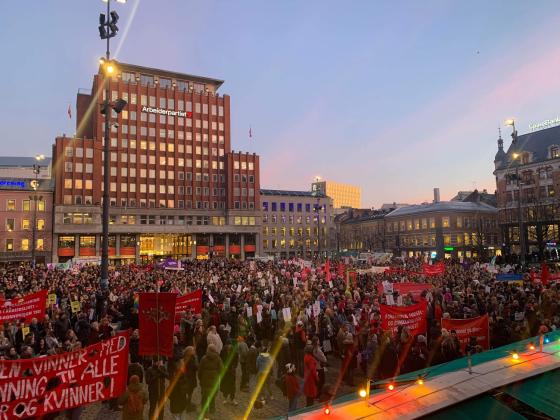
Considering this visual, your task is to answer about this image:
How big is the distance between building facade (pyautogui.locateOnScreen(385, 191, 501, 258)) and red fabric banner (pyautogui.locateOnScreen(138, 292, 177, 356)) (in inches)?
2700

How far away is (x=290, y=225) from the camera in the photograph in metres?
99.2

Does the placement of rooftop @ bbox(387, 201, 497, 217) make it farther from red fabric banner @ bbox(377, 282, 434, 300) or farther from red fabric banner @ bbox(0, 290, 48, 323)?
red fabric banner @ bbox(0, 290, 48, 323)

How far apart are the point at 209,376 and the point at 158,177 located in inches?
2799

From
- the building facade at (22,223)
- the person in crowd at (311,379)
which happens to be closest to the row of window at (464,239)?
the building facade at (22,223)

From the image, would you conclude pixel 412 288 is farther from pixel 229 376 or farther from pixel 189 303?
pixel 229 376

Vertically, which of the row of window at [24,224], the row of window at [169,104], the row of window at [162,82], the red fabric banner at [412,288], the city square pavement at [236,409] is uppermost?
the row of window at [162,82]

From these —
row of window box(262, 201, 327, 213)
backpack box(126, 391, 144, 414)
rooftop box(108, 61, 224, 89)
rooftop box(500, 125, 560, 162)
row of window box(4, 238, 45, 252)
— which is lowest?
backpack box(126, 391, 144, 414)

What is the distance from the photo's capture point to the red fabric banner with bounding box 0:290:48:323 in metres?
13.1

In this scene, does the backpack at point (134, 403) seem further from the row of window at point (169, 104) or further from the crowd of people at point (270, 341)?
the row of window at point (169, 104)

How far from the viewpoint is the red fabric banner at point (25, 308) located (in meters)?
13.1

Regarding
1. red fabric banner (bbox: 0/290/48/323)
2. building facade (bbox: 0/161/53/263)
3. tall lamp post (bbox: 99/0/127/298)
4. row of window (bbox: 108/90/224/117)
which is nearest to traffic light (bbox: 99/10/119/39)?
tall lamp post (bbox: 99/0/127/298)

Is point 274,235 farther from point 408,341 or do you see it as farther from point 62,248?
point 408,341

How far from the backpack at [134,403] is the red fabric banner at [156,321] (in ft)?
4.08

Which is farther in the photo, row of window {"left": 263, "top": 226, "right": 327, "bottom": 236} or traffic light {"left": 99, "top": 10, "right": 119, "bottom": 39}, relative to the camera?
row of window {"left": 263, "top": 226, "right": 327, "bottom": 236}
